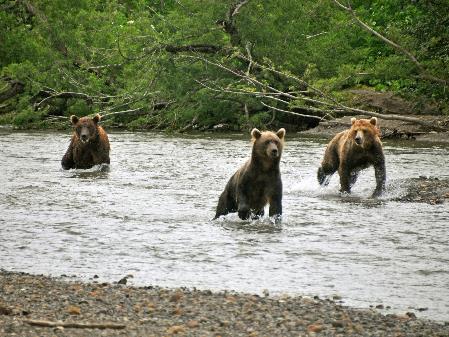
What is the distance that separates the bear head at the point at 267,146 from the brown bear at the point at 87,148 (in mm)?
6319

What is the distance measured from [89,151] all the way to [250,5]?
10093 mm

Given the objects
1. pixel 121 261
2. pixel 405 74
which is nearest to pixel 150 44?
pixel 405 74

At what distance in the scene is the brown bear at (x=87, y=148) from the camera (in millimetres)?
16016

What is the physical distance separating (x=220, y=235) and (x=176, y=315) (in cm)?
356

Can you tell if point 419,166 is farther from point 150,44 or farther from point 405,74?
point 150,44

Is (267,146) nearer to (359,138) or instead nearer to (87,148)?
(359,138)

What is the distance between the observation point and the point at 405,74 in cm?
1902

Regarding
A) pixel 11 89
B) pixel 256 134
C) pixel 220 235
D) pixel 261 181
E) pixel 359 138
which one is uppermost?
pixel 11 89

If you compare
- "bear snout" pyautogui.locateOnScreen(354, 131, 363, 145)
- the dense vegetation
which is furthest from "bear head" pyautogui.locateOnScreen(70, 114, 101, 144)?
the dense vegetation

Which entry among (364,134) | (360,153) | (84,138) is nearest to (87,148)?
(84,138)

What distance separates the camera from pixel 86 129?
15922mm

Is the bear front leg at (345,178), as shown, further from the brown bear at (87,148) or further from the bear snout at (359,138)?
the brown bear at (87,148)

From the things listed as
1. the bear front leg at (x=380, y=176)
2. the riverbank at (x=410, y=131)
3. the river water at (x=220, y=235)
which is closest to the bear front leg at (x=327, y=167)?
the river water at (x=220, y=235)

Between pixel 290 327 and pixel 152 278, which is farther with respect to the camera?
pixel 152 278
